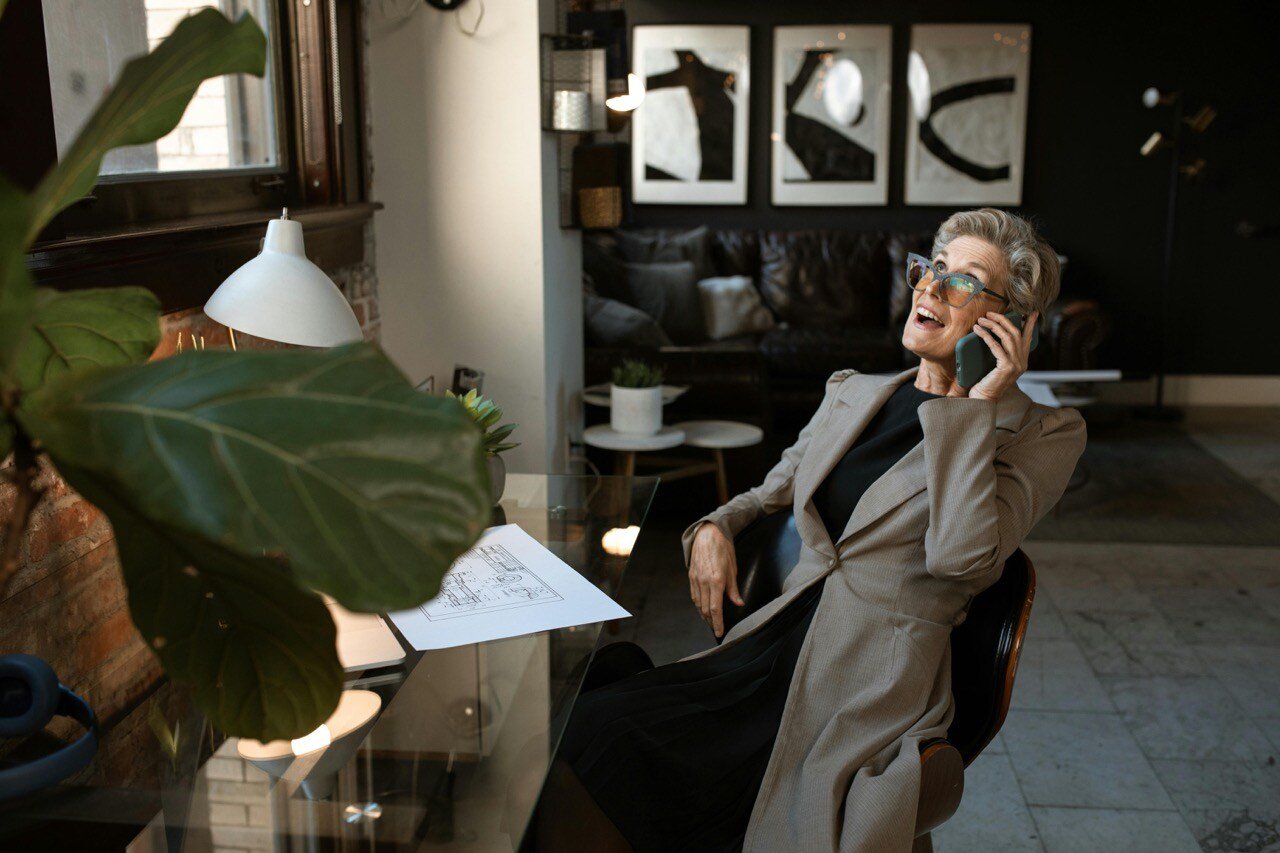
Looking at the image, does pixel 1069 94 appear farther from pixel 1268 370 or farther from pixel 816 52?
pixel 1268 370

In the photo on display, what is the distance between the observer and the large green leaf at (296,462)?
0.56m

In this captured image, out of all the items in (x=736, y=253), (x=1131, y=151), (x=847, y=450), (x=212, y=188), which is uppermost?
(x=1131, y=151)

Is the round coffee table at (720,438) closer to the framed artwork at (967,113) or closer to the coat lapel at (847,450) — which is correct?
the coat lapel at (847,450)

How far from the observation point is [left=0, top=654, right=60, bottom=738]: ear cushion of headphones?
127 cm

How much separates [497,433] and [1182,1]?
22.1ft

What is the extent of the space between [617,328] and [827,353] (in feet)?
5.93

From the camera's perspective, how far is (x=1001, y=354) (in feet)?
6.57

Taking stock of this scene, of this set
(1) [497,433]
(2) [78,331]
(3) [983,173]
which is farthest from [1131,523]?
(2) [78,331]

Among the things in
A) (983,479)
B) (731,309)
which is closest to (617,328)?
(731,309)

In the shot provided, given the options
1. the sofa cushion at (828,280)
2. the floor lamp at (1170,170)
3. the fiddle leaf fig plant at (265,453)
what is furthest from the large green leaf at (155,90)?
the floor lamp at (1170,170)

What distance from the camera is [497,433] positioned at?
220 centimetres

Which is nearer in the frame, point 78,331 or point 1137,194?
point 78,331

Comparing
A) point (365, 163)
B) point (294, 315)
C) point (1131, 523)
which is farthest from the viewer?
point (1131, 523)

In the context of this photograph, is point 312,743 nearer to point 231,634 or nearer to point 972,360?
point 231,634
